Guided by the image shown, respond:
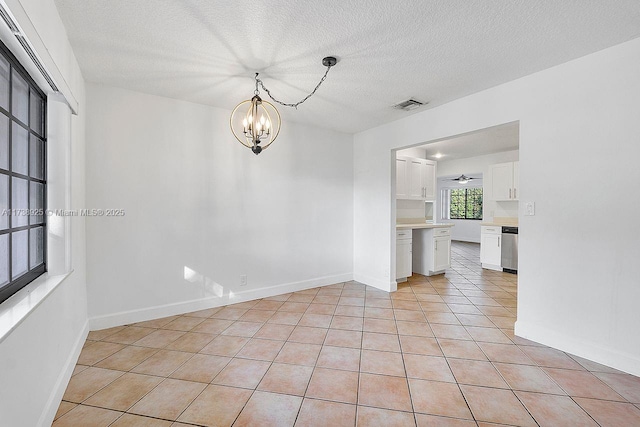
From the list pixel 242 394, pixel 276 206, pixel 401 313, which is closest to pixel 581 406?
pixel 401 313

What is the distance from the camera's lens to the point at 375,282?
14.2ft

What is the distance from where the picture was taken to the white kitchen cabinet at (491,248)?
5.47m

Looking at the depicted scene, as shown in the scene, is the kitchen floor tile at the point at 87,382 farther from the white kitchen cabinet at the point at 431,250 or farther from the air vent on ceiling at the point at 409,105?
the white kitchen cabinet at the point at 431,250

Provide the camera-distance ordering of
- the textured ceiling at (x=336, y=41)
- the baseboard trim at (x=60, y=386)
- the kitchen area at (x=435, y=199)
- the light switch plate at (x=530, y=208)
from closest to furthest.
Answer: the baseboard trim at (x=60, y=386)
the textured ceiling at (x=336, y=41)
the light switch plate at (x=530, y=208)
the kitchen area at (x=435, y=199)

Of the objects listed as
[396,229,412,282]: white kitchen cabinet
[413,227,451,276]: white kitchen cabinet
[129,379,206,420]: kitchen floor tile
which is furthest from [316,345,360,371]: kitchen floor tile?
[413,227,451,276]: white kitchen cabinet

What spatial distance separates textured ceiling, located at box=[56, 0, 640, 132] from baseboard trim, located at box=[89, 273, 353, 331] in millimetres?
2289

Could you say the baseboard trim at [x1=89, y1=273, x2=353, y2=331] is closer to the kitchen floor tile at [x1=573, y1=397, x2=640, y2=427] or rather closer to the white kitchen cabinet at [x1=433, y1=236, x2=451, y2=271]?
the white kitchen cabinet at [x1=433, y1=236, x2=451, y2=271]

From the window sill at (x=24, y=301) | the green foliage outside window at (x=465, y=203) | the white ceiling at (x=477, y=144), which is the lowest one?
the window sill at (x=24, y=301)

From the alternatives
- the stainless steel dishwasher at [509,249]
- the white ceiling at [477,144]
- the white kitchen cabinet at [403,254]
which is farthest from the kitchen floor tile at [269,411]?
the stainless steel dishwasher at [509,249]

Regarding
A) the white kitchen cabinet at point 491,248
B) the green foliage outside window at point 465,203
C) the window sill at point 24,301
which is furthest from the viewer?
the green foliage outside window at point 465,203

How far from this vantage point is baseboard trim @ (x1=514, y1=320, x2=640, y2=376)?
6.82 ft

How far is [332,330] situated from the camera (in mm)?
2820

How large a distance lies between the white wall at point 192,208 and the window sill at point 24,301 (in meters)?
1.22

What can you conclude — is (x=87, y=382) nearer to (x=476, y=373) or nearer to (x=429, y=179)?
(x=476, y=373)
